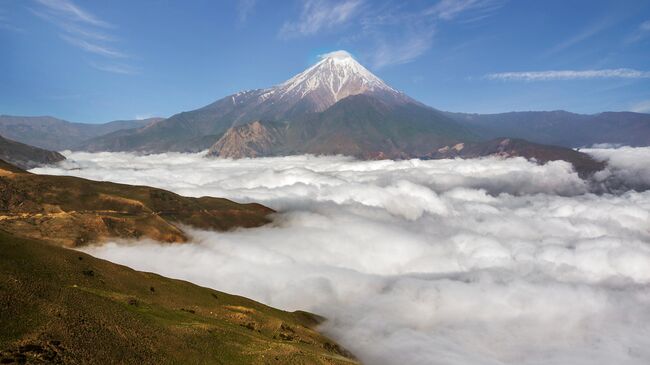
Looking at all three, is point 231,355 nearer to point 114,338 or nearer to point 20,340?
point 114,338

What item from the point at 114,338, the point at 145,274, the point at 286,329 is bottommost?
the point at 286,329

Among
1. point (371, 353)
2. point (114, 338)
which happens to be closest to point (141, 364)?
point (114, 338)

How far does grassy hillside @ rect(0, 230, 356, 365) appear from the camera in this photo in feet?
158

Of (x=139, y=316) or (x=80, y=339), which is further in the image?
(x=139, y=316)

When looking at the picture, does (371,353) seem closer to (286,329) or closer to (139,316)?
(286,329)

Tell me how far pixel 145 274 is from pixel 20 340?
77.7 meters

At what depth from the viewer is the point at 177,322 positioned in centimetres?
7800

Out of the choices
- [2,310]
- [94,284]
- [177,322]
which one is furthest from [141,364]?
[94,284]

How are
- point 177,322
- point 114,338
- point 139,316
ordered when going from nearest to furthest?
1. point 114,338
2. point 139,316
3. point 177,322

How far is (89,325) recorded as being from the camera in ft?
178

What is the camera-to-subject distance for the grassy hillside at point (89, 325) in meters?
48.2

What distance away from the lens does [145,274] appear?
121m

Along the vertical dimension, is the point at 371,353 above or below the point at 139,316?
below

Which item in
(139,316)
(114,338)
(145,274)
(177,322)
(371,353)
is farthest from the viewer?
(371,353)
